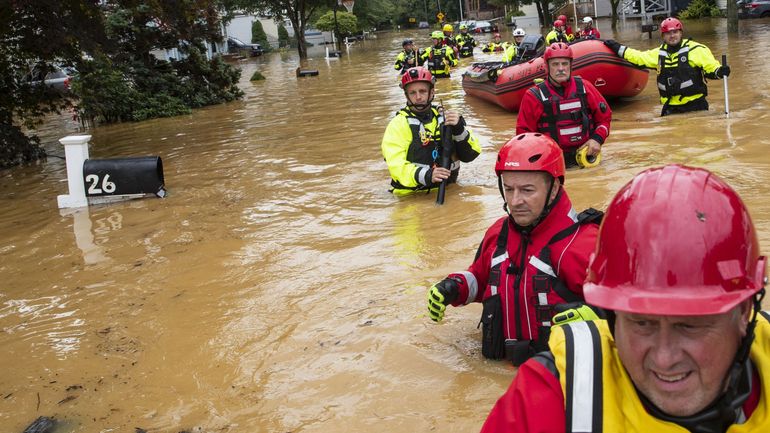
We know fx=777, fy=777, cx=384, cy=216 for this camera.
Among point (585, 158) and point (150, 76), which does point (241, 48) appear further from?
point (585, 158)

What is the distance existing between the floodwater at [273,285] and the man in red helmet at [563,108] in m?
0.59

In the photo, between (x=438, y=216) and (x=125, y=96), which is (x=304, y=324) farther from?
(x=125, y=96)

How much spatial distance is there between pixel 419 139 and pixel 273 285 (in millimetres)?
2843

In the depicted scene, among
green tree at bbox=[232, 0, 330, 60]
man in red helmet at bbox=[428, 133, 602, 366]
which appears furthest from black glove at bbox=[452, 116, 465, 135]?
green tree at bbox=[232, 0, 330, 60]

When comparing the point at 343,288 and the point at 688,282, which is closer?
the point at 688,282

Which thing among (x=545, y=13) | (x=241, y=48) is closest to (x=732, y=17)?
(x=545, y=13)

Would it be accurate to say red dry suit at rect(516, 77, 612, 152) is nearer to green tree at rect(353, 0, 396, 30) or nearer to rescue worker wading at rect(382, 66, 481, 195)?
rescue worker wading at rect(382, 66, 481, 195)

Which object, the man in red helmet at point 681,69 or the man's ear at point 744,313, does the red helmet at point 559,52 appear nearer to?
the man in red helmet at point 681,69

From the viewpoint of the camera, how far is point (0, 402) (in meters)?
4.90

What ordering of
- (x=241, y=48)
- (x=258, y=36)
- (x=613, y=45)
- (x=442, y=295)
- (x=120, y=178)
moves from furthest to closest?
1. (x=258, y=36)
2. (x=241, y=48)
3. (x=613, y=45)
4. (x=120, y=178)
5. (x=442, y=295)

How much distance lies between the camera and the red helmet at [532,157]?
14.1 ft

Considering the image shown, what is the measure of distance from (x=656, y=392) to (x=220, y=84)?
23680 mm

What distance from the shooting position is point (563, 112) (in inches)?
340

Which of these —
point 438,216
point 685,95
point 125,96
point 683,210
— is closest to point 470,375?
point 683,210
